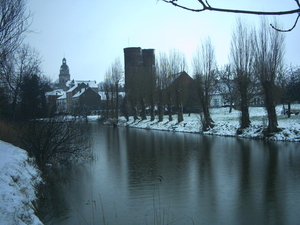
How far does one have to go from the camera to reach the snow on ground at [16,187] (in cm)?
623

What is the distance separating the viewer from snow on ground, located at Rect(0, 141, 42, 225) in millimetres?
6231

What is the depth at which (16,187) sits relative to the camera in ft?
26.7

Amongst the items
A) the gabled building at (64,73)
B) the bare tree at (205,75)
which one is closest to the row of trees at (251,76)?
the bare tree at (205,75)

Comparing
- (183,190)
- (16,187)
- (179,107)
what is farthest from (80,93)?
(16,187)

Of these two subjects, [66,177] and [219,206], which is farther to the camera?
[66,177]

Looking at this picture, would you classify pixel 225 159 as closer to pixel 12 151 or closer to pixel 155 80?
pixel 12 151

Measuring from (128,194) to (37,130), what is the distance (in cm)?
551

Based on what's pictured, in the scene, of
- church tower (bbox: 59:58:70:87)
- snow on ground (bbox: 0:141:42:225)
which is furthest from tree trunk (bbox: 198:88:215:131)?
church tower (bbox: 59:58:70:87)

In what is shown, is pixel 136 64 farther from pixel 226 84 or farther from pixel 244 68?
pixel 244 68

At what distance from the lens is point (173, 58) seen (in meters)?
43.4

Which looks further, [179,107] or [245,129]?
[179,107]

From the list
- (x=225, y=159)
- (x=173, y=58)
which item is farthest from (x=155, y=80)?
(x=225, y=159)

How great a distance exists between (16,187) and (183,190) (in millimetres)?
4955

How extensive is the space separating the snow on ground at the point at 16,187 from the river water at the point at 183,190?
2.94 feet
